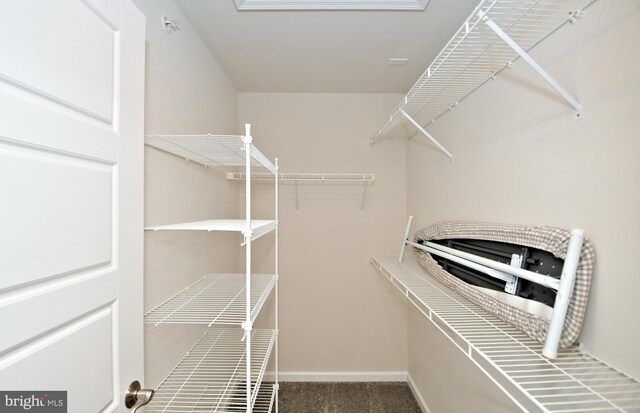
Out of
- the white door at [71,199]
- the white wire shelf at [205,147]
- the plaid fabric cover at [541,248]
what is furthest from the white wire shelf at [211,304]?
the plaid fabric cover at [541,248]

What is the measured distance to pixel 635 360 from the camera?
2.09ft

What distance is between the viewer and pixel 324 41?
1.51 m

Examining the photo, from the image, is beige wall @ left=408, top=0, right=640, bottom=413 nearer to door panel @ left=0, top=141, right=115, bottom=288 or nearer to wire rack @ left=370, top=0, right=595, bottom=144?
wire rack @ left=370, top=0, right=595, bottom=144

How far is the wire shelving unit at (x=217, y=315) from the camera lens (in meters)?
0.97

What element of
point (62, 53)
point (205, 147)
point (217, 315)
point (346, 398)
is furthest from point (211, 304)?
point (346, 398)

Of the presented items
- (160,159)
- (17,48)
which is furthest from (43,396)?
(160,159)

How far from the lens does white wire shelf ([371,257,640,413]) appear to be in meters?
0.56

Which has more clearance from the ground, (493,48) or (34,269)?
(493,48)

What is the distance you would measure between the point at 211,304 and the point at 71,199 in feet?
2.46

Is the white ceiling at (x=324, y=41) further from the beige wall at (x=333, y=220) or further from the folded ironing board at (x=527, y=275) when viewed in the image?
the folded ironing board at (x=527, y=275)

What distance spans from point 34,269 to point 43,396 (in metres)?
0.27

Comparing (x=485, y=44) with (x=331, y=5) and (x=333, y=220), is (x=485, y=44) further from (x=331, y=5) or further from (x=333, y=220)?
(x=333, y=220)

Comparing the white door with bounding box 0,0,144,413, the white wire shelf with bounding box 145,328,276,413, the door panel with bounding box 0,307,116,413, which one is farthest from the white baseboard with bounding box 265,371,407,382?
the door panel with bounding box 0,307,116,413

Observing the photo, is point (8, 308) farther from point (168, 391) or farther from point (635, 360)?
point (635, 360)
